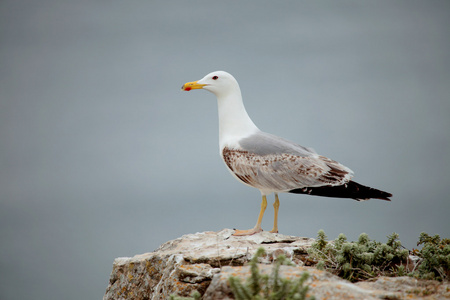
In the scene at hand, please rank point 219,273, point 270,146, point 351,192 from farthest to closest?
point 270,146 < point 351,192 < point 219,273

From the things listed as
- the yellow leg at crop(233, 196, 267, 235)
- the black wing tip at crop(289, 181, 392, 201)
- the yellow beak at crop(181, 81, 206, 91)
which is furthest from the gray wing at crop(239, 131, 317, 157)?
the yellow beak at crop(181, 81, 206, 91)

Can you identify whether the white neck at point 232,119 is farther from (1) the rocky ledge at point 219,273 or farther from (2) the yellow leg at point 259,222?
(1) the rocky ledge at point 219,273

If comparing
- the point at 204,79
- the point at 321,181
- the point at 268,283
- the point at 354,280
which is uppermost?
the point at 204,79

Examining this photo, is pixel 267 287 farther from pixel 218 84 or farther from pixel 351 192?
pixel 218 84

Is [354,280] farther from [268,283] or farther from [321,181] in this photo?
[268,283]

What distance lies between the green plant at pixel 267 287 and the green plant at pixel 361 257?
2.24 metres

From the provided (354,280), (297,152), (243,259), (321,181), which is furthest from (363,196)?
(243,259)

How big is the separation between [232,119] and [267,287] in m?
5.03

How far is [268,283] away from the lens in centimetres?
447

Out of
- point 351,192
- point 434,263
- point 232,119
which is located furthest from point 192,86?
point 434,263

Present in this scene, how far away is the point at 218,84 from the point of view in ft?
29.6

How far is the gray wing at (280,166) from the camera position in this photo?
806 cm

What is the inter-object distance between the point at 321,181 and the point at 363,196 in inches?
28.1

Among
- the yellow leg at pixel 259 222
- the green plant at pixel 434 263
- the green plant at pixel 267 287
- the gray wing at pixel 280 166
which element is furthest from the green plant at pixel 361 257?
the green plant at pixel 267 287
